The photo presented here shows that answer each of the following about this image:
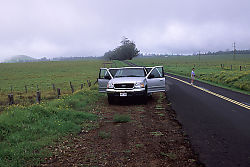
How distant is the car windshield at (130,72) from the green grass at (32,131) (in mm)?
4199

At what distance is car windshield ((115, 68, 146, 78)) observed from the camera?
1232 cm

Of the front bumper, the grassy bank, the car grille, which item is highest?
the car grille

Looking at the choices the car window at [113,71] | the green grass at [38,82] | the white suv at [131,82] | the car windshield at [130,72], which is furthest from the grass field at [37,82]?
the car windshield at [130,72]

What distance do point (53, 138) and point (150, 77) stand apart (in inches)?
275

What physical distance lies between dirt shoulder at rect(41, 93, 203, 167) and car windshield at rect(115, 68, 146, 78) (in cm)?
437

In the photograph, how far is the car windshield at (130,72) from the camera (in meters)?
12.3

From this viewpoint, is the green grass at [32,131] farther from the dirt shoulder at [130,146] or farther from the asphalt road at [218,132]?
the asphalt road at [218,132]

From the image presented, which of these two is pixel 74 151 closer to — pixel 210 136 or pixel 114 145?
pixel 114 145

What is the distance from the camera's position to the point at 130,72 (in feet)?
41.2

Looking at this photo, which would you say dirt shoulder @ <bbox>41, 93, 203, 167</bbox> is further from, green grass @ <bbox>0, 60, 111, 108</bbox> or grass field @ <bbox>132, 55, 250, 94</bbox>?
grass field @ <bbox>132, 55, 250, 94</bbox>

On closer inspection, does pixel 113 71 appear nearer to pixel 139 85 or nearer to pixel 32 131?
pixel 139 85

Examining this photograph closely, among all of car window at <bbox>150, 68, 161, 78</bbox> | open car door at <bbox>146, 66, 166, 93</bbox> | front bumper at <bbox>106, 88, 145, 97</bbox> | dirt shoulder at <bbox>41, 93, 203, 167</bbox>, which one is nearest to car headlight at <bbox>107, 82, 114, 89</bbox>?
front bumper at <bbox>106, 88, 145, 97</bbox>

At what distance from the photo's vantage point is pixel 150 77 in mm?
12070

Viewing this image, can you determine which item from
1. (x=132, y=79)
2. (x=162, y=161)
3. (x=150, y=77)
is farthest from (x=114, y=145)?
(x=150, y=77)
